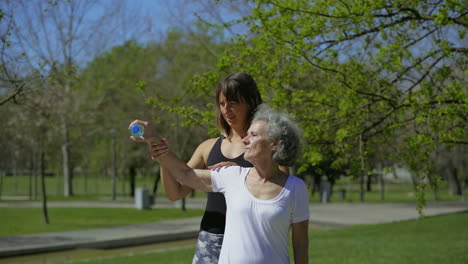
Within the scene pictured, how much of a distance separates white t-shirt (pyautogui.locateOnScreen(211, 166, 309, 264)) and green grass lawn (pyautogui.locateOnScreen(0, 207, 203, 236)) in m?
15.1

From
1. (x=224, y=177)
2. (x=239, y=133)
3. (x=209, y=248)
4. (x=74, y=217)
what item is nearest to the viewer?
(x=224, y=177)

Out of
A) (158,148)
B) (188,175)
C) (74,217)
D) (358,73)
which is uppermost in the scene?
(358,73)

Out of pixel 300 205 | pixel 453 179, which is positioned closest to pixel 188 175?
pixel 300 205

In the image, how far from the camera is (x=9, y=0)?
11422mm

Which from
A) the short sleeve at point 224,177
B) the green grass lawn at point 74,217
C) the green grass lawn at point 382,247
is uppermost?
the short sleeve at point 224,177

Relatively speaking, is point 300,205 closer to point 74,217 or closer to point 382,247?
point 382,247

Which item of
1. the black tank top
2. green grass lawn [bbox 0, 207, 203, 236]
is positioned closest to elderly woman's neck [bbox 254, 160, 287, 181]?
the black tank top

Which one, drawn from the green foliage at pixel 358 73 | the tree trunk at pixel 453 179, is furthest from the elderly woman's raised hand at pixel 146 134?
the tree trunk at pixel 453 179

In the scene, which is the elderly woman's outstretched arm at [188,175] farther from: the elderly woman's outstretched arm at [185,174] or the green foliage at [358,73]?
the green foliage at [358,73]

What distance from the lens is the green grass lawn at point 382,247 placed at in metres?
11.1

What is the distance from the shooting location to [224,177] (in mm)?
2930

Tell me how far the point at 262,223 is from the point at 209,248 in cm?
62

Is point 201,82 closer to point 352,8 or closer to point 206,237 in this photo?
point 352,8

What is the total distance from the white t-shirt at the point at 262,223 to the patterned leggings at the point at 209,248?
0.37 meters
